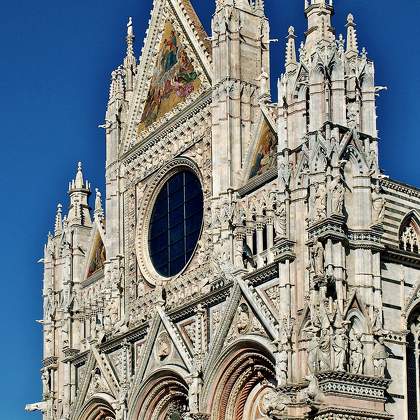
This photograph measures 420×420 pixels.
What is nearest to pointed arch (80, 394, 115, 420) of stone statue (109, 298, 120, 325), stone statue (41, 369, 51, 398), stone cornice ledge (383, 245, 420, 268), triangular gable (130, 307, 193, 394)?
triangular gable (130, 307, 193, 394)

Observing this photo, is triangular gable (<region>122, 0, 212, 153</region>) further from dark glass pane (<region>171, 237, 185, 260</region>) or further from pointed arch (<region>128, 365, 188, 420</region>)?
pointed arch (<region>128, 365, 188, 420</region>)

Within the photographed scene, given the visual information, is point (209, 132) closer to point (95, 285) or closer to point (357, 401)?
point (95, 285)

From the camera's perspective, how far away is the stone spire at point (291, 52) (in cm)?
2941

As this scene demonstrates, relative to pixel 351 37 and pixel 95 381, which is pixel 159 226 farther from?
pixel 351 37

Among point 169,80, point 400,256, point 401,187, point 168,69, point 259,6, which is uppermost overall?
point 259,6

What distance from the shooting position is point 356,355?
25750 mm

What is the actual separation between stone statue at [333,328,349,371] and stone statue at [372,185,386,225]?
3052 millimetres

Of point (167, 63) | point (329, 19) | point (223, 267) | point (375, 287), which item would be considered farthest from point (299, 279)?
point (167, 63)

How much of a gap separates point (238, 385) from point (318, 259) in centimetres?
525

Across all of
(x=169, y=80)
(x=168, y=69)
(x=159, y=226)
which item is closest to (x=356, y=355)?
(x=159, y=226)

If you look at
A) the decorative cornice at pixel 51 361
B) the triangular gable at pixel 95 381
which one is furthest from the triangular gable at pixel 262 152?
the decorative cornice at pixel 51 361

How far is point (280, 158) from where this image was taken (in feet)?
94.3

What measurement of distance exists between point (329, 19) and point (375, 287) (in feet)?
24.2

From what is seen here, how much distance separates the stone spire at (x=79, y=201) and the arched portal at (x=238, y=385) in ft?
41.3
